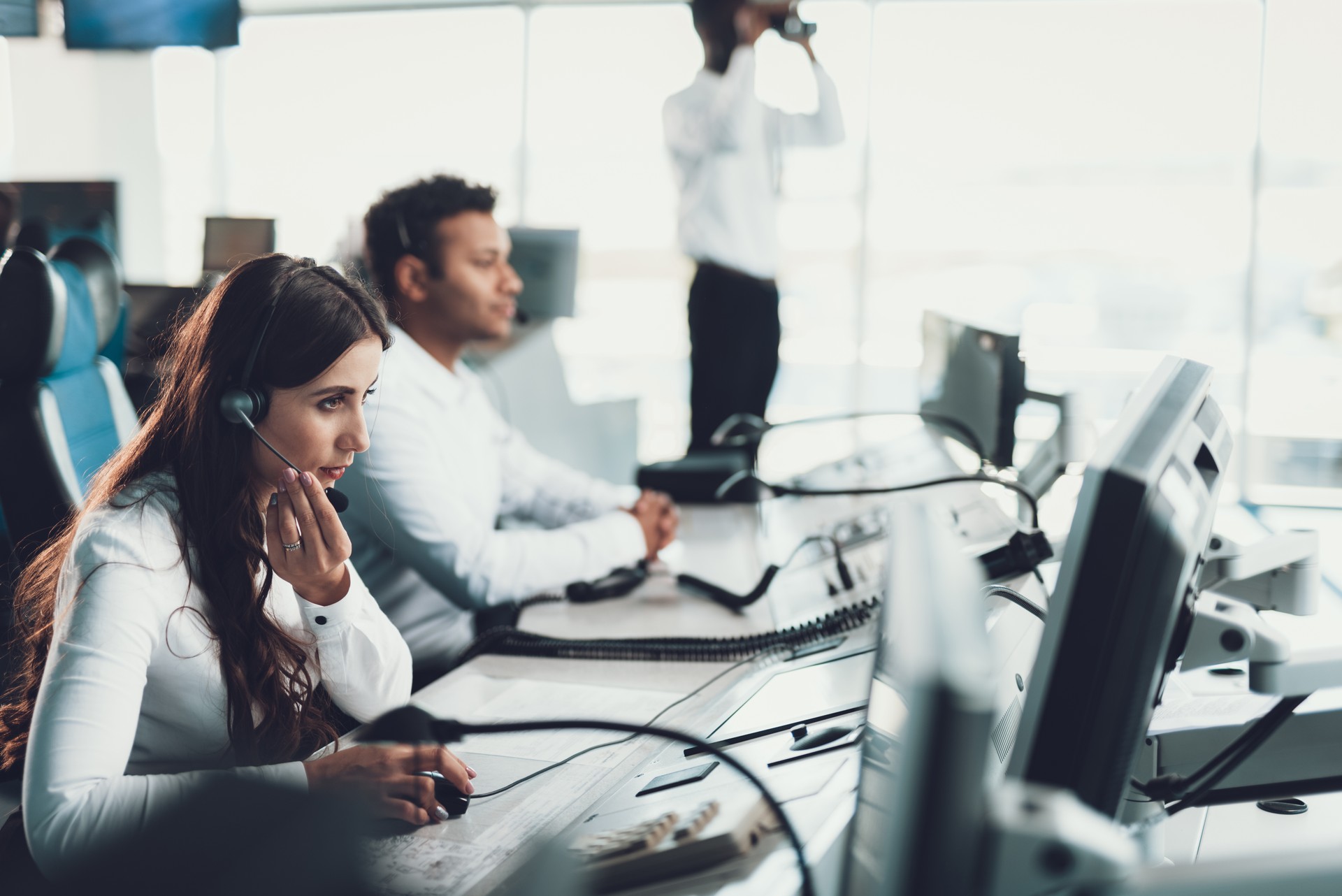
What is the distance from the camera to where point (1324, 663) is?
0.73 meters

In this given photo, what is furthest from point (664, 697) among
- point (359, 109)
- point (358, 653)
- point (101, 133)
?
point (101, 133)

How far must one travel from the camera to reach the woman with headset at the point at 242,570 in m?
0.84

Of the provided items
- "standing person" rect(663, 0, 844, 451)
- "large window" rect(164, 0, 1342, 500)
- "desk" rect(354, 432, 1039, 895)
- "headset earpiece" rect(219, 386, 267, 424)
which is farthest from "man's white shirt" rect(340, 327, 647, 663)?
"large window" rect(164, 0, 1342, 500)

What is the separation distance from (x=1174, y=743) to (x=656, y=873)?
51 cm

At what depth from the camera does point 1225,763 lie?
85 centimetres

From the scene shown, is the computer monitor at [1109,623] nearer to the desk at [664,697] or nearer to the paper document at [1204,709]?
the desk at [664,697]

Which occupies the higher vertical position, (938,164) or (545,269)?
(938,164)

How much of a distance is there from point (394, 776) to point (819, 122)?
2.77 metres

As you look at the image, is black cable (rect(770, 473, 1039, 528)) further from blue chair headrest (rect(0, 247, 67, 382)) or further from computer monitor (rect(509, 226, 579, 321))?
computer monitor (rect(509, 226, 579, 321))

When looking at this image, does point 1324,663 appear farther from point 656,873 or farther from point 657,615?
point 657,615

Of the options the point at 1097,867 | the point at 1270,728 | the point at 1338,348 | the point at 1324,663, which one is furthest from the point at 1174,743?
the point at 1338,348

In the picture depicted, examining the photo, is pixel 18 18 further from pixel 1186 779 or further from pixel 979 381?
pixel 1186 779

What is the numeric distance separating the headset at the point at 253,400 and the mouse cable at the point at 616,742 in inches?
12.0

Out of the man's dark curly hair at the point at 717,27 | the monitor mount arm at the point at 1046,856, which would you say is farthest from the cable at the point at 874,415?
the monitor mount arm at the point at 1046,856
